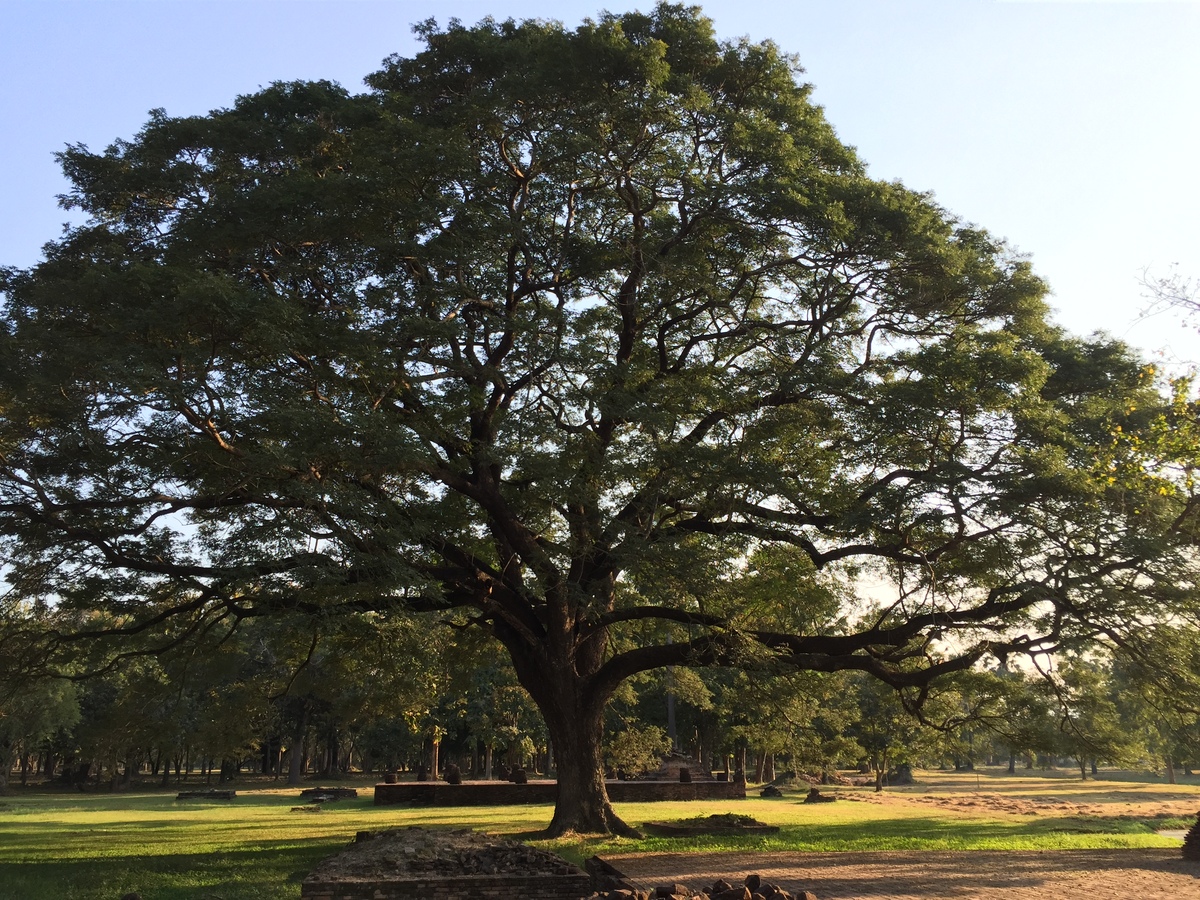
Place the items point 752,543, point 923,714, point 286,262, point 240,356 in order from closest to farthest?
point 240,356 → point 286,262 → point 752,543 → point 923,714

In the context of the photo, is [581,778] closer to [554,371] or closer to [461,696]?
[554,371]

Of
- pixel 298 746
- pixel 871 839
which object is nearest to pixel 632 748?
pixel 871 839

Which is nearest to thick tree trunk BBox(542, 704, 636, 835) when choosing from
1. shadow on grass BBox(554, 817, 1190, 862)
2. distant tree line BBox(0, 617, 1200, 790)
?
shadow on grass BBox(554, 817, 1190, 862)

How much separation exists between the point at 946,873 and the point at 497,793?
19.2m

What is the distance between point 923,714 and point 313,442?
13.3 metres

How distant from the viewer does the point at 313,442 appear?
38.1 feet

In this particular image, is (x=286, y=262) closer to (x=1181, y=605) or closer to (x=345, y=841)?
(x=345, y=841)

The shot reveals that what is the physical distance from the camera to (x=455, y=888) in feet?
31.9

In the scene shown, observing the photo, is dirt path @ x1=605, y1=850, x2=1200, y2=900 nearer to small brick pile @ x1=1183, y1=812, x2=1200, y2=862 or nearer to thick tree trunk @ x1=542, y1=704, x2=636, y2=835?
small brick pile @ x1=1183, y1=812, x2=1200, y2=862

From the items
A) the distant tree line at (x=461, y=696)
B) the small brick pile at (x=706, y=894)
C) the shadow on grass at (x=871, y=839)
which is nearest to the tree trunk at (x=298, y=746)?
the distant tree line at (x=461, y=696)

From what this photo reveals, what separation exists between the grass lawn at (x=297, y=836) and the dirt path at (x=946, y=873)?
1.33m

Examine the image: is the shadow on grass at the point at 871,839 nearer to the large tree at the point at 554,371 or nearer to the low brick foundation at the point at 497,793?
the large tree at the point at 554,371

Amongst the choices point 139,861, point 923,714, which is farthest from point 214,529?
point 923,714

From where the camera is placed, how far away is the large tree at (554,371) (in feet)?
40.4
